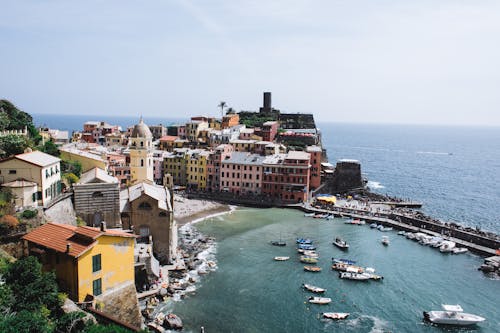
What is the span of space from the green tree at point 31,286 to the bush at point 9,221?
5.57 meters

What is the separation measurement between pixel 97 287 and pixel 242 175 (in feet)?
182

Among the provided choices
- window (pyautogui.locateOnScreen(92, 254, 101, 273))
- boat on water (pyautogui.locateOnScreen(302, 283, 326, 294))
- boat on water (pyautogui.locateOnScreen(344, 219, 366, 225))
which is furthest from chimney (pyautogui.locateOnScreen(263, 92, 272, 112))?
window (pyautogui.locateOnScreen(92, 254, 101, 273))

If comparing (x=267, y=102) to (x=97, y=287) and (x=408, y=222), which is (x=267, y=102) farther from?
(x=97, y=287)

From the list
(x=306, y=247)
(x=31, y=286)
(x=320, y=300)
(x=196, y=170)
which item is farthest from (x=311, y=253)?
(x=196, y=170)

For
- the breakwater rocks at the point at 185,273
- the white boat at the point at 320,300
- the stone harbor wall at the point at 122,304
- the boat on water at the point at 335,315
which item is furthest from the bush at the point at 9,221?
the boat on water at the point at 335,315

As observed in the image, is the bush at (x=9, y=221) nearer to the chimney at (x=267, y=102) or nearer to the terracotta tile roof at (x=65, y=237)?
the terracotta tile roof at (x=65, y=237)

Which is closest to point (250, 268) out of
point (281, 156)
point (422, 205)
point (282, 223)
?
point (282, 223)

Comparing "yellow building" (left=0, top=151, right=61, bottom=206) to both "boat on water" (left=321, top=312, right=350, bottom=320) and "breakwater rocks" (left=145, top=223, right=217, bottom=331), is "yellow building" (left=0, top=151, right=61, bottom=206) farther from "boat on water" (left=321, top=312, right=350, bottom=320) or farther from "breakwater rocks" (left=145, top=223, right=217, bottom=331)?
"boat on water" (left=321, top=312, right=350, bottom=320)

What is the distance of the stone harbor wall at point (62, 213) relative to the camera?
36.9 metres

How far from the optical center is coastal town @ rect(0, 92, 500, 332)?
97.0 feet

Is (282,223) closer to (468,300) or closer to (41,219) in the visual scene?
(468,300)

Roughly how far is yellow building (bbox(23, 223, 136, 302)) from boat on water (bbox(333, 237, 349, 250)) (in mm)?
32372

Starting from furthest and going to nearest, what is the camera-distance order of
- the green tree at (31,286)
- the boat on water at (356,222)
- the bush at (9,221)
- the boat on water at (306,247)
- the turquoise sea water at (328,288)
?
the boat on water at (356,222)
the boat on water at (306,247)
the turquoise sea water at (328,288)
the bush at (9,221)
the green tree at (31,286)

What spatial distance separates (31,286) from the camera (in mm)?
25391
